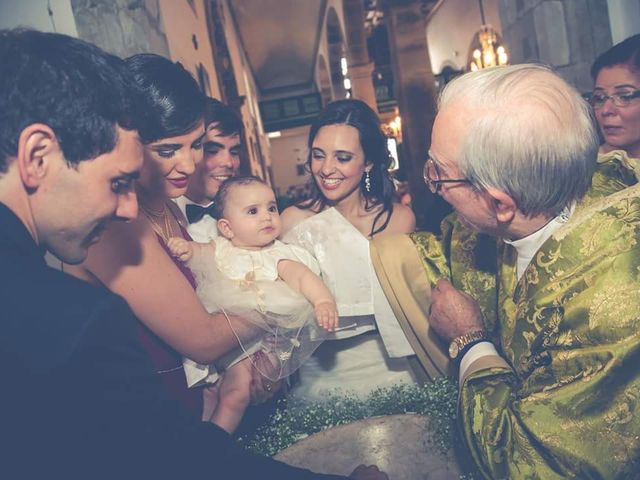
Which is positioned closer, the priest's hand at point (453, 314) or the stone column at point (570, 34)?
the priest's hand at point (453, 314)

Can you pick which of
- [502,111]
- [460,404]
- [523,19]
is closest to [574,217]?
[502,111]

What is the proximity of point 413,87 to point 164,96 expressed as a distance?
20.9ft

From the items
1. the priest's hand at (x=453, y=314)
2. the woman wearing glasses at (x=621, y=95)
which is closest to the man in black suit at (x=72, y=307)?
the priest's hand at (x=453, y=314)

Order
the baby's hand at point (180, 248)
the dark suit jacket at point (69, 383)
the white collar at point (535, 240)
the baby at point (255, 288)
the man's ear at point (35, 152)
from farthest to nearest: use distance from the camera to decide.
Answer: the baby's hand at point (180, 248)
the baby at point (255, 288)
the white collar at point (535, 240)
the man's ear at point (35, 152)
the dark suit jacket at point (69, 383)

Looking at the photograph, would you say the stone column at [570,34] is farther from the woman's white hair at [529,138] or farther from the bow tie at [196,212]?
the bow tie at [196,212]

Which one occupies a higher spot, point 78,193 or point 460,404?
point 78,193

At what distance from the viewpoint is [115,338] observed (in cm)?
105

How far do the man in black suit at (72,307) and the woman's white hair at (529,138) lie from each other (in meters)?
0.96

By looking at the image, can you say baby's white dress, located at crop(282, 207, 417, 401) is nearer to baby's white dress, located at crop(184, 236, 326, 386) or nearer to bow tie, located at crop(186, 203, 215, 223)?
baby's white dress, located at crop(184, 236, 326, 386)

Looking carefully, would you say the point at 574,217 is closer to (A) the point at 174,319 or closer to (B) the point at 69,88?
(A) the point at 174,319

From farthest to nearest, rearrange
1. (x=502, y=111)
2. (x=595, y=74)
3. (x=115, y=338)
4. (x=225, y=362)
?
1. (x=595, y=74)
2. (x=225, y=362)
3. (x=502, y=111)
4. (x=115, y=338)

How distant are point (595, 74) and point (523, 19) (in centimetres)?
133

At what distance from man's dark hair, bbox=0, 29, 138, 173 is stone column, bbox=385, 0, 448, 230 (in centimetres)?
639

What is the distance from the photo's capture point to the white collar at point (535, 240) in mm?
1789
